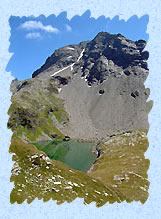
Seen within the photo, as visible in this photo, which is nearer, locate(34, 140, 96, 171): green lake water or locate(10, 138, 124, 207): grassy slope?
locate(10, 138, 124, 207): grassy slope

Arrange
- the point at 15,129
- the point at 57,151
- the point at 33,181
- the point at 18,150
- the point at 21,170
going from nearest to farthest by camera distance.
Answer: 1. the point at 33,181
2. the point at 21,170
3. the point at 18,150
4. the point at 57,151
5. the point at 15,129

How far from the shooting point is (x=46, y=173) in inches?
1262

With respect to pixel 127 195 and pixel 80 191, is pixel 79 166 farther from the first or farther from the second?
pixel 80 191

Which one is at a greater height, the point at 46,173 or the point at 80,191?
the point at 46,173

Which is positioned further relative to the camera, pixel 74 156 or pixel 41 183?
pixel 74 156

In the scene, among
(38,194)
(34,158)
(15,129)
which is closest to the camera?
(38,194)

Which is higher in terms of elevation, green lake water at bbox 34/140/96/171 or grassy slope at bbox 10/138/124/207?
green lake water at bbox 34/140/96/171

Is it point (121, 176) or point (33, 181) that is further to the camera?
point (121, 176)

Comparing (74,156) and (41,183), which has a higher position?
(74,156)

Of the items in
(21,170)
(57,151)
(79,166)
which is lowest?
(21,170)

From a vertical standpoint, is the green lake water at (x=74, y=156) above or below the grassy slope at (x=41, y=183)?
above

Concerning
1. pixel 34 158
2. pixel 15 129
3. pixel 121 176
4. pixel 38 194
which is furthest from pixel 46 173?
pixel 15 129

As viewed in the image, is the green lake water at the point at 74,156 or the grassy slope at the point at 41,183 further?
the green lake water at the point at 74,156

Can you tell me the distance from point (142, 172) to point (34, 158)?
120 feet
